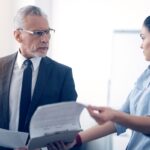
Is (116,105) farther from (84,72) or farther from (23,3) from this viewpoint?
(23,3)

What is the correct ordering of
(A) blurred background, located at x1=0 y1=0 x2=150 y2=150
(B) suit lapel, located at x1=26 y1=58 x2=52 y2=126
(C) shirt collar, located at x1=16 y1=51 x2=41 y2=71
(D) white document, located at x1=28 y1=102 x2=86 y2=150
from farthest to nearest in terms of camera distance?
(A) blurred background, located at x1=0 y1=0 x2=150 y2=150 → (C) shirt collar, located at x1=16 y1=51 x2=41 y2=71 → (B) suit lapel, located at x1=26 y1=58 x2=52 y2=126 → (D) white document, located at x1=28 y1=102 x2=86 y2=150

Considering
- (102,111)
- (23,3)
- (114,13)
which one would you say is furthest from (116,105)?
(102,111)

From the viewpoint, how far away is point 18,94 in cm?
175

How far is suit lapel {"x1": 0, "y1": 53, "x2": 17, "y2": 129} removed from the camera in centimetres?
171

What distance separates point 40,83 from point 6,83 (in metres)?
0.19

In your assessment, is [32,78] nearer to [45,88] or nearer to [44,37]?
[45,88]

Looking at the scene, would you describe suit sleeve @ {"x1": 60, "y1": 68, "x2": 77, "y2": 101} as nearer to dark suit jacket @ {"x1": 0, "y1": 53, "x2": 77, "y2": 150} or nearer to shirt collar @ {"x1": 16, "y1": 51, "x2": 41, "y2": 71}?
dark suit jacket @ {"x1": 0, "y1": 53, "x2": 77, "y2": 150}

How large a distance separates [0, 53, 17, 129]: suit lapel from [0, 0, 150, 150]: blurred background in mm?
1614

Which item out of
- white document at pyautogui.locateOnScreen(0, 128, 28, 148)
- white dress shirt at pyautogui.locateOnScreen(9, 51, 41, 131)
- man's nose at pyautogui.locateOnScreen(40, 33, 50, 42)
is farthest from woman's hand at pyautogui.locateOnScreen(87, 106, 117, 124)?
man's nose at pyautogui.locateOnScreen(40, 33, 50, 42)

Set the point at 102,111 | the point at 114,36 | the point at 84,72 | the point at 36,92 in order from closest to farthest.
Result: the point at 102,111
the point at 36,92
the point at 114,36
the point at 84,72

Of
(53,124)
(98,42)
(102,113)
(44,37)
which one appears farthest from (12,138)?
(98,42)

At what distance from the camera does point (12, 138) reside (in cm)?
154

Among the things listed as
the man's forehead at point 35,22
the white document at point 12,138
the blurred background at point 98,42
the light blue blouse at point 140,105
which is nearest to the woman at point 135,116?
the light blue blouse at point 140,105

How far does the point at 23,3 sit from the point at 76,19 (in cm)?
62
